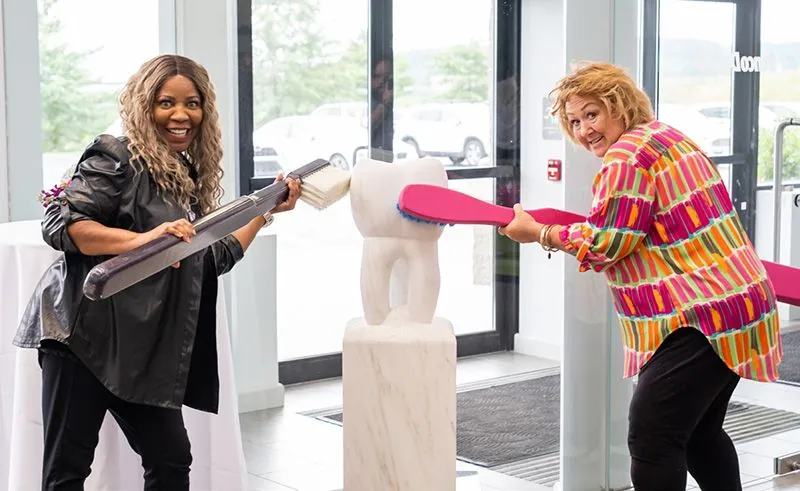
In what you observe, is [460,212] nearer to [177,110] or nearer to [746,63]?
[177,110]

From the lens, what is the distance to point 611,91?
8.89 ft

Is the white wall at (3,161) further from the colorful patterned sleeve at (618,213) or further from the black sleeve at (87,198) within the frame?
the colorful patterned sleeve at (618,213)

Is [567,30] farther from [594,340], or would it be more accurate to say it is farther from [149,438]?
[149,438]

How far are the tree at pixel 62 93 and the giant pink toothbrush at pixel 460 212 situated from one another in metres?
1.46

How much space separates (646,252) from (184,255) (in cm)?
103

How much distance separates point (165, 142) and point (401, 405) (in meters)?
0.97

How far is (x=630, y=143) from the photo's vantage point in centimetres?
263

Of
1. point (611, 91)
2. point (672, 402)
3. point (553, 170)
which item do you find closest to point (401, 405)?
point (672, 402)

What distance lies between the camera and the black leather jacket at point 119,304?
2498 mm

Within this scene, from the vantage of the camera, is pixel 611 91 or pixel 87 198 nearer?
pixel 87 198

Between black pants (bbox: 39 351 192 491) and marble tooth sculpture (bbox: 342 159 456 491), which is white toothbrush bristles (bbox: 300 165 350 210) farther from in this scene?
black pants (bbox: 39 351 192 491)

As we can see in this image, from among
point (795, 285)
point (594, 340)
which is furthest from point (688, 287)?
point (594, 340)

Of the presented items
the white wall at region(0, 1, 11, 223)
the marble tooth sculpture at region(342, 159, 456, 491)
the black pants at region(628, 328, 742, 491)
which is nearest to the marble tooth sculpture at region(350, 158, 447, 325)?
the marble tooth sculpture at region(342, 159, 456, 491)

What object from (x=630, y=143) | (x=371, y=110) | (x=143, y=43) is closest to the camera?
(x=630, y=143)
